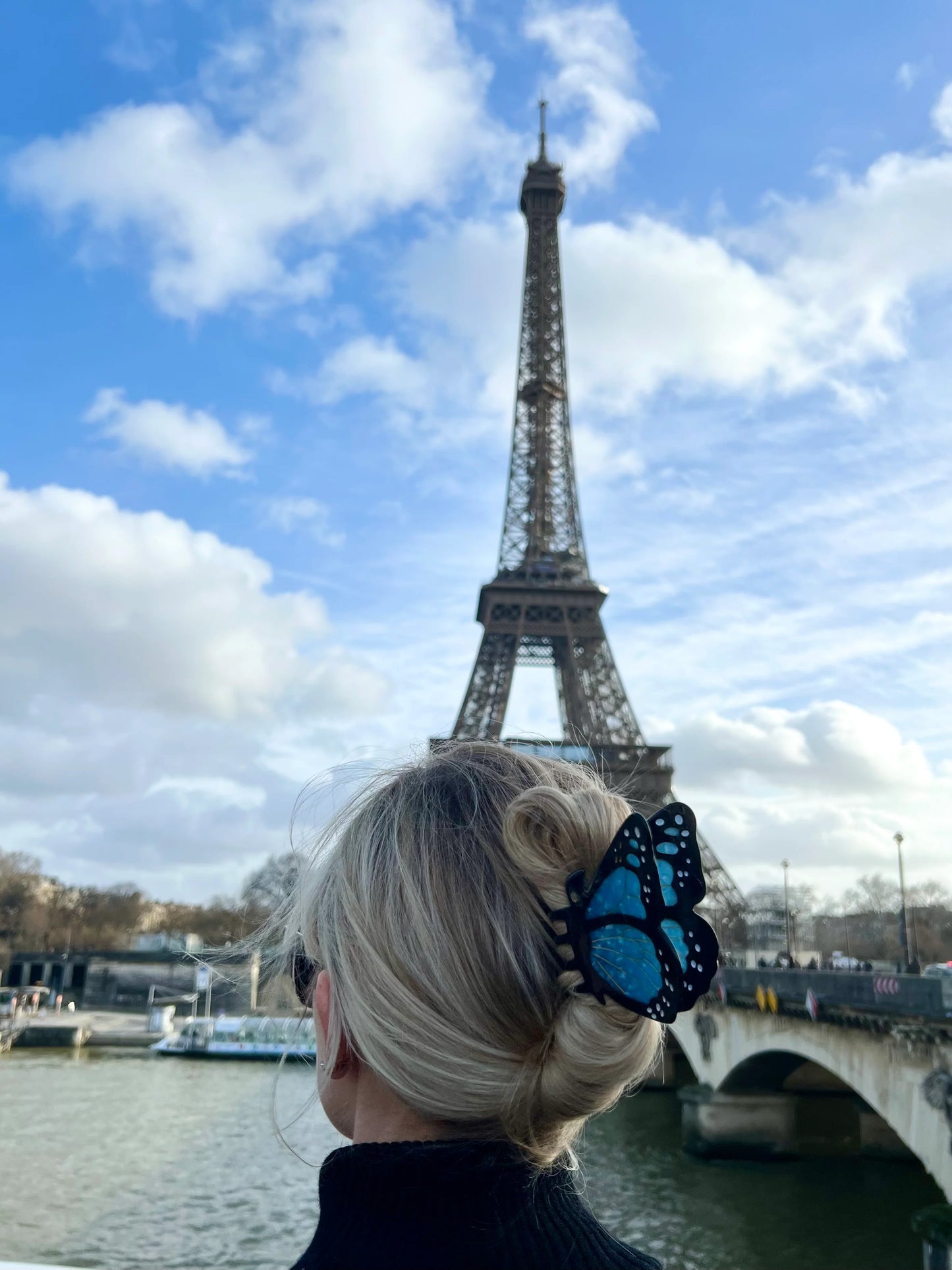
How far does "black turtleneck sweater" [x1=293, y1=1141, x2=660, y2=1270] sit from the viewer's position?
3.99 feet

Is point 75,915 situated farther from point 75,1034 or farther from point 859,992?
point 859,992

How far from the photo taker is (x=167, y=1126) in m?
24.4

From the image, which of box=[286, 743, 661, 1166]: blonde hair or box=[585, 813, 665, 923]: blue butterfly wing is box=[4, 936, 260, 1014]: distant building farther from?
box=[585, 813, 665, 923]: blue butterfly wing

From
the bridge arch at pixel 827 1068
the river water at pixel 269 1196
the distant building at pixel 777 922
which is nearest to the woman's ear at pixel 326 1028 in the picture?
the river water at pixel 269 1196

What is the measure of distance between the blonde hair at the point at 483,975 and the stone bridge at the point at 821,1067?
12521mm

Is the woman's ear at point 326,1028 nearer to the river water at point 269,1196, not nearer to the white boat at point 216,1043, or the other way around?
the river water at point 269,1196

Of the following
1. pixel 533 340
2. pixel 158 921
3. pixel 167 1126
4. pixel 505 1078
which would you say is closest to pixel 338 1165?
pixel 505 1078

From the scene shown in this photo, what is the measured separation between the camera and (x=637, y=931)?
4.06 ft

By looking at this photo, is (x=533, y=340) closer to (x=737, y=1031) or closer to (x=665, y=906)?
(x=737, y=1031)

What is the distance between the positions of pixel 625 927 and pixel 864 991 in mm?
16345

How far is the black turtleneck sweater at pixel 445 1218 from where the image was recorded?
122 cm

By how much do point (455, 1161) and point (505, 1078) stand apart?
0.12 meters

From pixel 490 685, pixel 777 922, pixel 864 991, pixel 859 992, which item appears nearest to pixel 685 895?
pixel 864 991

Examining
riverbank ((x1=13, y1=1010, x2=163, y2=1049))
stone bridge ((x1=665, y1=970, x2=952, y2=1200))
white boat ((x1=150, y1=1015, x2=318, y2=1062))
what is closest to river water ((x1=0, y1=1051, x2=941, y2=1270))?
stone bridge ((x1=665, y1=970, x2=952, y2=1200))
